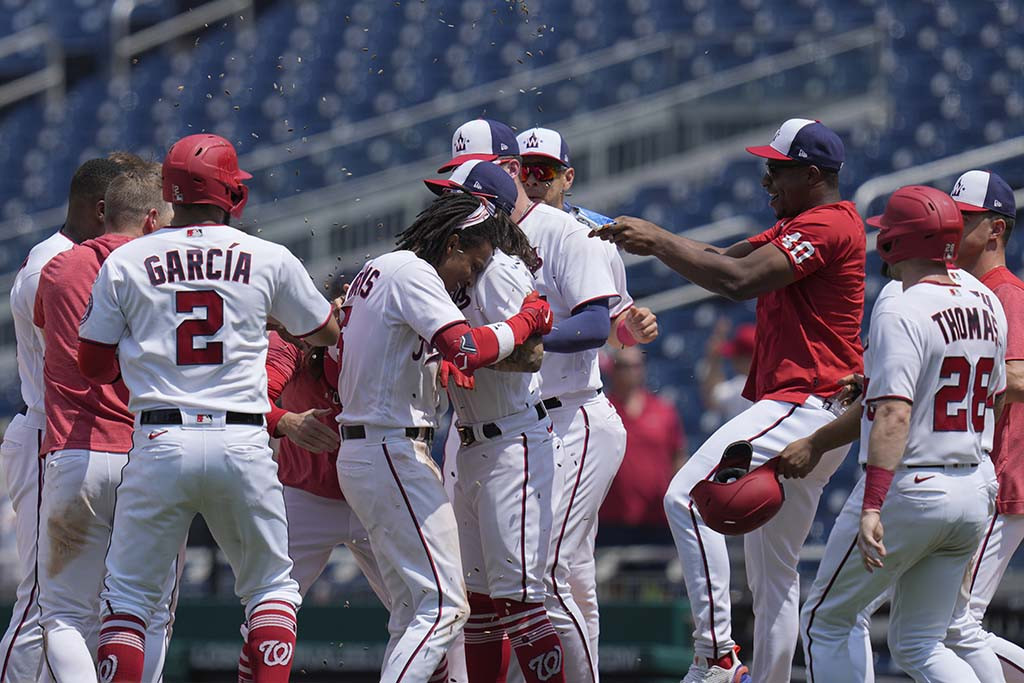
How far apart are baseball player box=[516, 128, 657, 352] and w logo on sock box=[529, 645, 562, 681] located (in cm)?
128

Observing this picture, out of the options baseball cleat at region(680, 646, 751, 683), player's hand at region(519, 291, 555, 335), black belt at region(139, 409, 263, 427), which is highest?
player's hand at region(519, 291, 555, 335)

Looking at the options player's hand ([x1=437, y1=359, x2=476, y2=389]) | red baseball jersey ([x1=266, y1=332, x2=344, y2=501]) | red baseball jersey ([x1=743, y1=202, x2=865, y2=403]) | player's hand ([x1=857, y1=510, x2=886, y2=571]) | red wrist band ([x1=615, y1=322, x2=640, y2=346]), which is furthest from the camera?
red wrist band ([x1=615, y1=322, x2=640, y2=346])

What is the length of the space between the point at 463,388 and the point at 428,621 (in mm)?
778

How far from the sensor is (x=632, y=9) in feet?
48.0

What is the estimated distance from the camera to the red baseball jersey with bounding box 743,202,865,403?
517cm

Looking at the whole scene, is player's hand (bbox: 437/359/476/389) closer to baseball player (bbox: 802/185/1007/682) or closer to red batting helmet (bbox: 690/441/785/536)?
red batting helmet (bbox: 690/441/785/536)

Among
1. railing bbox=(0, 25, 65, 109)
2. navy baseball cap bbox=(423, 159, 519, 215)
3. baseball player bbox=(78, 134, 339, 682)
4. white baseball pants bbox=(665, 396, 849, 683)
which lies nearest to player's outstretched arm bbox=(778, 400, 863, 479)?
white baseball pants bbox=(665, 396, 849, 683)

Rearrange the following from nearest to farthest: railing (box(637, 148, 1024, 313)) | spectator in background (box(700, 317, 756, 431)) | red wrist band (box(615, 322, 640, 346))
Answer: red wrist band (box(615, 322, 640, 346)) → spectator in background (box(700, 317, 756, 431)) → railing (box(637, 148, 1024, 313))

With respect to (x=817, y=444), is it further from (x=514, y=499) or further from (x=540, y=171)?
(x=540, y=171)

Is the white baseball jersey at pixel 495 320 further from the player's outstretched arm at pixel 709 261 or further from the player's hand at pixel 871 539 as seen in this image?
the player's hand at pixel 871 539

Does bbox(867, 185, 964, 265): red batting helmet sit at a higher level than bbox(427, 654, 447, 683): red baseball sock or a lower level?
higher

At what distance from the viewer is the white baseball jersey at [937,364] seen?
4.32 m

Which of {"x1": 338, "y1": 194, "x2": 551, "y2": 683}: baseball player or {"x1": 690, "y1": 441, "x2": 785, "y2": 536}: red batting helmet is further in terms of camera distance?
{"x1": 690, "y1": 441, "x2": 785, "y2": 536}: red batting helmet

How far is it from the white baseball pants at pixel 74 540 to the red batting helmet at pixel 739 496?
173cm
